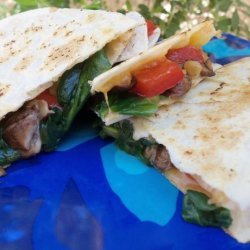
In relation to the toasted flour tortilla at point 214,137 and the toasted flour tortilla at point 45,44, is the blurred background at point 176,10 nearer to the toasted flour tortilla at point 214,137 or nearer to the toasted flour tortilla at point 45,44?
the toasted flour tortilla at point 45,44

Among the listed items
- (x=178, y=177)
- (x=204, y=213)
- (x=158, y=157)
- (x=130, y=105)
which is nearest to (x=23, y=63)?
(x=130, y=105)

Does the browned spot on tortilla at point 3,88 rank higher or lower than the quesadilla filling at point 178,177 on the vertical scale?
higher

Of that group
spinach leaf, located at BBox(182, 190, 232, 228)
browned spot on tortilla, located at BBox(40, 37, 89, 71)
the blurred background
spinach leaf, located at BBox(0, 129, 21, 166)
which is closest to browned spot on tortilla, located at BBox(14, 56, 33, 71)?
browned spot on tortilla, located at BBox(40, 37, 89, 71)

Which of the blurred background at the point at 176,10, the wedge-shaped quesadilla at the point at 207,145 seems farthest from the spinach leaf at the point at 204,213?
the blurred background at the point at 176,10

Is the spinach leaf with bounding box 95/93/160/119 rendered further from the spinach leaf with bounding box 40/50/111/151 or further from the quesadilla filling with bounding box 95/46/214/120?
the spinach leaf with bounding box 40/50/111/151

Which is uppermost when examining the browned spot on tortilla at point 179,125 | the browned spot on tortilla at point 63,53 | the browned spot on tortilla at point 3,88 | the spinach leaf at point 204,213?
the browned spot on tortilla at point 63,53

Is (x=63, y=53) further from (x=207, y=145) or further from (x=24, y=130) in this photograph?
(x=207, y=145)

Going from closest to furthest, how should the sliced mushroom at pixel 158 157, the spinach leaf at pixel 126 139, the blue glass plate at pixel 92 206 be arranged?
the blue glass plate at pixel 92 206 → the sliced mushroom at pixel 158 157 → the spinach leaf at pixel 126 139
